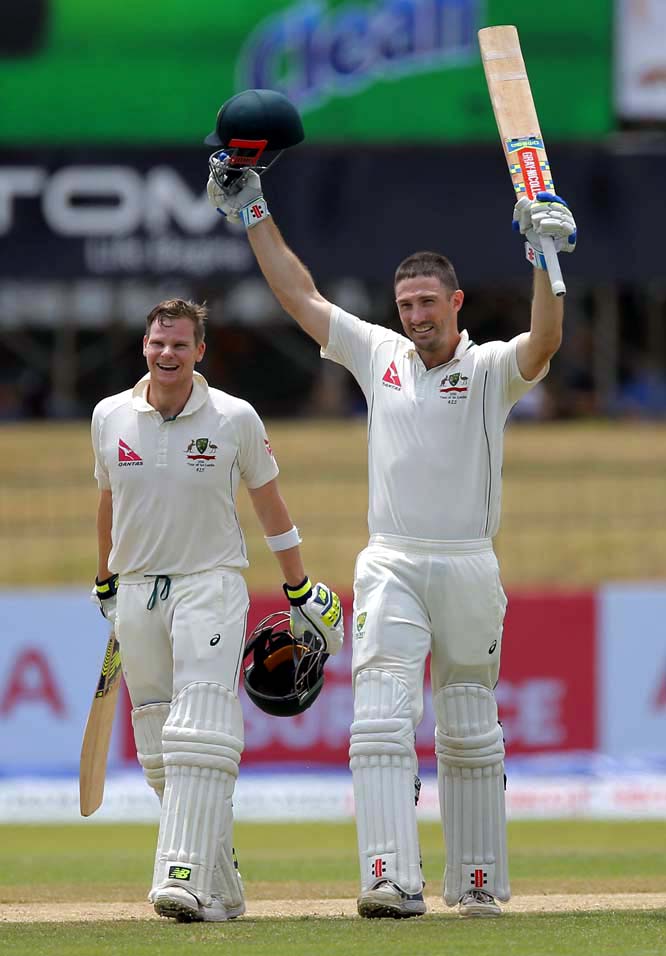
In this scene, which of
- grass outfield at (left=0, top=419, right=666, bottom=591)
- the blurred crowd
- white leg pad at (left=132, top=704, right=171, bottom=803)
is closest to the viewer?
white leg pad at (left=132, top=704, right=171, bottom=803)

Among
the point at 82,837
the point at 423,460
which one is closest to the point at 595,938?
the point at 423,460

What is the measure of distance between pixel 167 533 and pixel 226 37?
41.2ft

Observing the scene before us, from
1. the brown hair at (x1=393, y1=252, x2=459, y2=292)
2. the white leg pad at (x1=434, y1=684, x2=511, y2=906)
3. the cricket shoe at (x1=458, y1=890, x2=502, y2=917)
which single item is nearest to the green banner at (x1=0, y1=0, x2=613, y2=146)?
the brown hair at (x1=393, y1=252, x2=459, y2=292)

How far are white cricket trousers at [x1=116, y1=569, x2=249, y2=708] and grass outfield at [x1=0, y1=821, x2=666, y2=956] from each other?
76cm

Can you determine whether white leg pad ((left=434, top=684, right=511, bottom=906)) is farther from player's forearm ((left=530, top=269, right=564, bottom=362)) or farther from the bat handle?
the bat handle

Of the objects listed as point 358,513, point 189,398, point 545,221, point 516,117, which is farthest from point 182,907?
point 358,513

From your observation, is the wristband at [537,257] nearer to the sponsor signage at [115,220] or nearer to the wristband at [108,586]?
the wristband at [108,586]

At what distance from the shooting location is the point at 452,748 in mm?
5695

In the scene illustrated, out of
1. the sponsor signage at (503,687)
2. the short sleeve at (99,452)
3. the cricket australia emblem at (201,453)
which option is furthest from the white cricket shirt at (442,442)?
the sponsor signage at (503,687)

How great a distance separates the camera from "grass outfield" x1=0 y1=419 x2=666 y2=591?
1409 centimetres

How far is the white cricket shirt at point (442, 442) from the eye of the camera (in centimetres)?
567

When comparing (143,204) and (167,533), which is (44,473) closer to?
(143,204)

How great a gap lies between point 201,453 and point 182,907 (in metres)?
1.43

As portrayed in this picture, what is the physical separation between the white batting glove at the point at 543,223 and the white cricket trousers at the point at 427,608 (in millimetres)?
959
